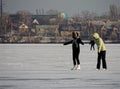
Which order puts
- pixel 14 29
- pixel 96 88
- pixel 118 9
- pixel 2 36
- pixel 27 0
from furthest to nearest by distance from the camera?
pixel 27 0
pixel 118 9
pixel 14 29
pixel 2 36
pixel 96 88

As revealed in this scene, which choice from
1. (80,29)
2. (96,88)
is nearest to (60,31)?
(80,29)

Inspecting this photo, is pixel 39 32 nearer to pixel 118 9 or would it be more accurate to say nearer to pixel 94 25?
pixel 94 25

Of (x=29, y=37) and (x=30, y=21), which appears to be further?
(x=30, y=21)

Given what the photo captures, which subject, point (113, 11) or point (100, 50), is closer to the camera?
point (100, 50)

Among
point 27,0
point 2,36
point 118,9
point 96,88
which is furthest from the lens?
point 27,0

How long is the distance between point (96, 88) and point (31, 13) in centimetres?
11991

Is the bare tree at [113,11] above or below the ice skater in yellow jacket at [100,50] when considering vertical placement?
below

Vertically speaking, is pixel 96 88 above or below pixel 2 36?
above

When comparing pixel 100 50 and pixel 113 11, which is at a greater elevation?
pixel 100 50

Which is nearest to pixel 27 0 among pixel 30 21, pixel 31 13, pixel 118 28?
pixel 31 13

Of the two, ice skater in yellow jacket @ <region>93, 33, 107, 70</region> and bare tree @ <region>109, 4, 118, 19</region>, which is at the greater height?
ice skater in yellow jacket @ <region>93, 33, 107, 70</region>

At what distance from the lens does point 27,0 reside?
17088 cm

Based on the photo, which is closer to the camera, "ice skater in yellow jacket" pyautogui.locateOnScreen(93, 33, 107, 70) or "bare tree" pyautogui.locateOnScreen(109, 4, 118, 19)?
"ice skater in yellow jacket" pyautogui.locateOnScreen(93, 33, 107, 70)

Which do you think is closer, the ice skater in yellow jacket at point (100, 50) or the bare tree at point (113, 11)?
the ice skater in yellow jacket at point (100, 50)
